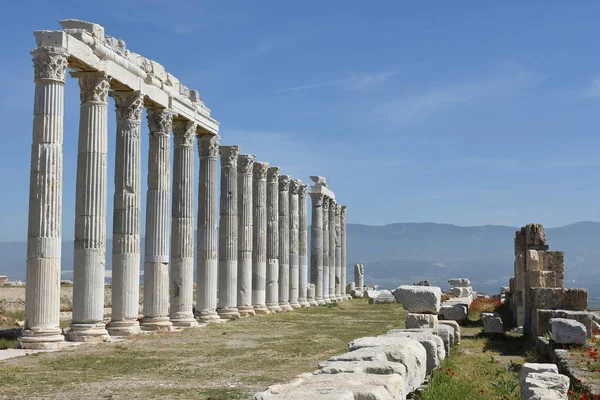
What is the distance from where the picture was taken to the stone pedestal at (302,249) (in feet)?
168

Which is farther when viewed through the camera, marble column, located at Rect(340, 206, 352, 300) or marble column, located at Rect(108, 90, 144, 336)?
marble column, located at Rect(340, 206, 352, 300)

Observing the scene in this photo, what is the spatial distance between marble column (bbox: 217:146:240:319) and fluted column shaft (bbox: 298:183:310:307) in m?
13.1

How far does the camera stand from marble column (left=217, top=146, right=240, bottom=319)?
37062mm

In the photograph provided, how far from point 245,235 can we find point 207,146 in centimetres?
611

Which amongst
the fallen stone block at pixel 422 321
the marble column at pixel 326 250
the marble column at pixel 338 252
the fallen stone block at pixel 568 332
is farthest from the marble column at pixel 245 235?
the marble column at pixel 338 252

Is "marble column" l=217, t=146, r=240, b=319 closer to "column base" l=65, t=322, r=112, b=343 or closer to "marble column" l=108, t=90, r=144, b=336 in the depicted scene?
"marble column" l=108, t=90, r=144, b=336

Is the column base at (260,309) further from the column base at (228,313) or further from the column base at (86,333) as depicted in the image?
the column base at (86,333)

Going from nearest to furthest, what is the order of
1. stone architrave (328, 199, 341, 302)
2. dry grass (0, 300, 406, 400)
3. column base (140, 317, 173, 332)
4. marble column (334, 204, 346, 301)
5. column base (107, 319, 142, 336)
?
dry grass (0, 300, 406, 400) → column base (107, 319, 142, 336) → column base (140, 317, 173, 332) → stone architrave (328, 199, 341, 302) → marble column (334, 204, 346, 301)

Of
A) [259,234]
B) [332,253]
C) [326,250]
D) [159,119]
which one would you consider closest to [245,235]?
[259,234]

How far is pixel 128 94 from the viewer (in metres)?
27.2

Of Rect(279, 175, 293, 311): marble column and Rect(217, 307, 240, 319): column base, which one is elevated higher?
Rect(279, 175, 293, 311): marble column

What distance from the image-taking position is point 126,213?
26953 mm

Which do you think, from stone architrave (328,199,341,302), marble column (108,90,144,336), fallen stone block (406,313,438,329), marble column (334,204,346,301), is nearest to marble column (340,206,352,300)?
marble column (334,204,346,301)

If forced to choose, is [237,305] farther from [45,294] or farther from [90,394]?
[90,394]
